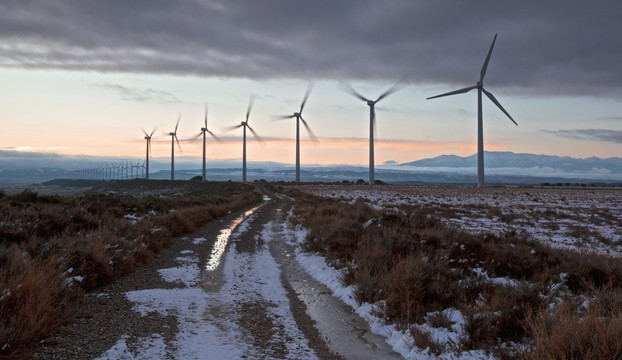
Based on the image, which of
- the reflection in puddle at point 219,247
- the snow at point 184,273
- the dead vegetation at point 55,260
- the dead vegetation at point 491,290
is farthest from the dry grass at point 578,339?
the reflection in puddle at point 219,247

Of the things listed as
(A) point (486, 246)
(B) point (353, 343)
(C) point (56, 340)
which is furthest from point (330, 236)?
(C) point (56, 340)

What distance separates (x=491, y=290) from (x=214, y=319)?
5853 mm

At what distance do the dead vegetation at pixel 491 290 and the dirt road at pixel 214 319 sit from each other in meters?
1.04

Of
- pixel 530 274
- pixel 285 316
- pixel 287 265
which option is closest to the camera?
pixel 285 316

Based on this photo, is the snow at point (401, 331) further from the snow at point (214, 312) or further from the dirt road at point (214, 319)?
the snow at point (214, 312)

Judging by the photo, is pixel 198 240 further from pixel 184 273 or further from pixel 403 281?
pixel 403 281

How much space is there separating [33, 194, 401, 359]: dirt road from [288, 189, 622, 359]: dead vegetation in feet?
3.40

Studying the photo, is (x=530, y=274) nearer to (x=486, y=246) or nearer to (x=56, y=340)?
(x=486, y=246)

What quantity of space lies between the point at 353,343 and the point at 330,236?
8155mm

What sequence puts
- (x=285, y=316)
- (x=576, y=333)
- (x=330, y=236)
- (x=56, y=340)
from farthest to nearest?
(x=330, y=236)
(x=285, y=316)
(x=56, y=340)
(x=576, y=333)

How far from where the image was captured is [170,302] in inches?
329

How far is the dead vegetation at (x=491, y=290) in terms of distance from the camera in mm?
5434

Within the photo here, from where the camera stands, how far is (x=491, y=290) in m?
8.29

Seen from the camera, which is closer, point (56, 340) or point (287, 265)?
point (56, 340)
